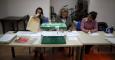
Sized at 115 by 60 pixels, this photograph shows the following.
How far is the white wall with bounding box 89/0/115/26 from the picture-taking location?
4.75 metres

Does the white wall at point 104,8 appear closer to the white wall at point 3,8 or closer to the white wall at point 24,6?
the white wall at point 24,6

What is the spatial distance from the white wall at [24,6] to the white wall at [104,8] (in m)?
1.62

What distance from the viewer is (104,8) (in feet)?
15.8

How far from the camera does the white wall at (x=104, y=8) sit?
475 centimetres

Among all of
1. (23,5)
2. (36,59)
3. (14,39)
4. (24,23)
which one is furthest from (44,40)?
(23,5)

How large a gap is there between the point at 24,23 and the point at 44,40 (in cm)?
242

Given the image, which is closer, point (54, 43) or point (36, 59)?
point (54, 43)

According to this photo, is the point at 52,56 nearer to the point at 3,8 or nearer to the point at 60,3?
the point at 3,8

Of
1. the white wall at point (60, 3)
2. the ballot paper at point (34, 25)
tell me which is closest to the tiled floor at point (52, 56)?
the ballot paper at point (34, 25)

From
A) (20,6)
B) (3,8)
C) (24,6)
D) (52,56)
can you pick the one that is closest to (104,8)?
(52,56)

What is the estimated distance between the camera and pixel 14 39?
2434 mm

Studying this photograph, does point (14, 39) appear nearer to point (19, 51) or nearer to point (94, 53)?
point (19, 51)

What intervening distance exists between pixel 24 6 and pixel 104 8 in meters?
2.83

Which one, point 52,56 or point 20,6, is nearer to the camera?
point 52,56
